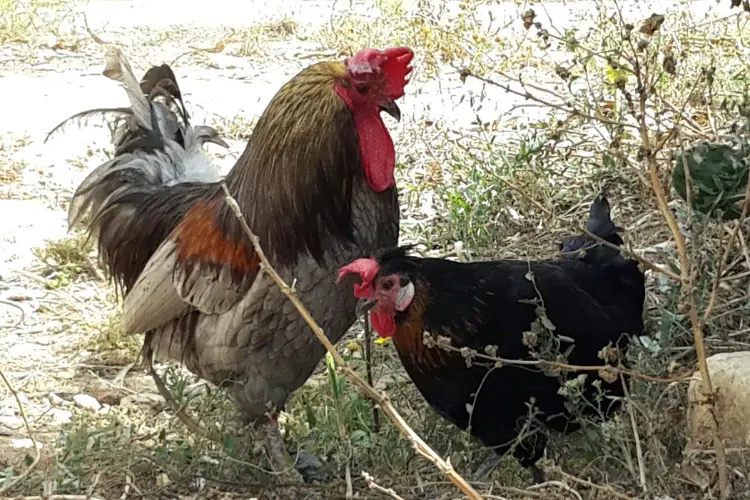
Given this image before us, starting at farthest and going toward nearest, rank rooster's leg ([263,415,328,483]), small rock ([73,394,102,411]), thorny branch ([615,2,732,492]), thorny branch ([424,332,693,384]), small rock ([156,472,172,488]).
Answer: small rock ([73,394,102,411]) < rooster's leg ([263,415,328,483]) < small rock ([156,472,172,488]) < thorny branch ([424,332,693,384]) < thorny branch ([615,2,732,492])

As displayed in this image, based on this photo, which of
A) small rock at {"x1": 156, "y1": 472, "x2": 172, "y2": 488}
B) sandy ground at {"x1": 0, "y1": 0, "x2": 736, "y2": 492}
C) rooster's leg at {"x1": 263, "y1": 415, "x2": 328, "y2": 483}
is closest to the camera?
small rock at {"x1": 156, "y1": 472, "x2": 172, "y2": 488}

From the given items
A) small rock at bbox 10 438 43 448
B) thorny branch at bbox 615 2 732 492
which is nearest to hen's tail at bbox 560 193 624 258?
thorny branch at bbox 615 2 732 492

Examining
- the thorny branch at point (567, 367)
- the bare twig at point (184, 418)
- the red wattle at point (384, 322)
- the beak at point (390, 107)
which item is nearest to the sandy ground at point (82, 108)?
the bare twig at point (184, 418)

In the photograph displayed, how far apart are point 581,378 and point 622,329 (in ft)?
2.18

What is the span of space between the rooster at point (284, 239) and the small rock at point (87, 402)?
1.94ft

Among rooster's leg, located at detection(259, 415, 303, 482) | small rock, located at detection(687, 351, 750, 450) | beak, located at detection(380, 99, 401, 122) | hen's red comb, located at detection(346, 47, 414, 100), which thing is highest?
hen's red comb, located at detection(346, 47, 414, 100)

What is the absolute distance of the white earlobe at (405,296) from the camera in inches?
115

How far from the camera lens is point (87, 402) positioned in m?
3.94

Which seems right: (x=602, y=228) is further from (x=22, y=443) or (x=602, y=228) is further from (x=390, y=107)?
(x=22, y=443)

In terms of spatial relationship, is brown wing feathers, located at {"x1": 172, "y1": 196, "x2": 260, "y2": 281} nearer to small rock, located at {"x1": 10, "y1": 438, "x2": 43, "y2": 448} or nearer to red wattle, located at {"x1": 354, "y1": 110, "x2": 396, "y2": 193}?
red wattle, located at {"x1": 354, "y1": 110, "x2": 396, "y2": 193}

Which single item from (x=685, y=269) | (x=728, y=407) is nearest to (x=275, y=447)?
(x=728, y=407)

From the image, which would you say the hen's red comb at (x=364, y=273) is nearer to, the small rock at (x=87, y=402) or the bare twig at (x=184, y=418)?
the bare twig at (x=184, y=418)

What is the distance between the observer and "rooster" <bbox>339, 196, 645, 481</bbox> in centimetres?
292

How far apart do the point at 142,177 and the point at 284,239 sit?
96 centimetres
